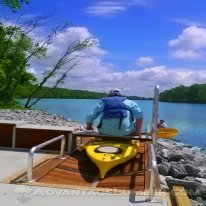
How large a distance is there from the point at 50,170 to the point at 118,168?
114cm

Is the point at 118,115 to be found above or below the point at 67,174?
above

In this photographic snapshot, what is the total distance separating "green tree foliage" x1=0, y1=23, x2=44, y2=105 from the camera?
3112 cm

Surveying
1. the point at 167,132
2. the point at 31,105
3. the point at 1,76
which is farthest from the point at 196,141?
the point at 167,132

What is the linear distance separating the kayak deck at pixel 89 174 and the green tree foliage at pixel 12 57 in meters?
24.2

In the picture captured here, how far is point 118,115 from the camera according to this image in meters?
7.96

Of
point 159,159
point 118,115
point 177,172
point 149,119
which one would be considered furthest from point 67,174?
point 149,119

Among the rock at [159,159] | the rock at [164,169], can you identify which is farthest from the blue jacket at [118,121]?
the rock at [159,159]

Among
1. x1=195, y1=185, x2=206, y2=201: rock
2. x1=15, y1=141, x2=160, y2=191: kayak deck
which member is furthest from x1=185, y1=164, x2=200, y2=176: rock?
x1=15, y1=141, x2=160, y2=191: kayak deck

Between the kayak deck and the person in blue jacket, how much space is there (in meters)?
0.66

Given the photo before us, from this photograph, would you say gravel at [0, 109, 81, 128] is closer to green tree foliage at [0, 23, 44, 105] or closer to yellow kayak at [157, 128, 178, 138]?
yellow kayak at [157, 128, 178, 138]

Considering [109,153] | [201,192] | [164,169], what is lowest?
[201,192]

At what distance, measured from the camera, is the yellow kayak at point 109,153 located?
6.71 meters

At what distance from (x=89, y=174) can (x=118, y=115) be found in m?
1.51

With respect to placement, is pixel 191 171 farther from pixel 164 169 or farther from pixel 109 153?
pixel 109 153
